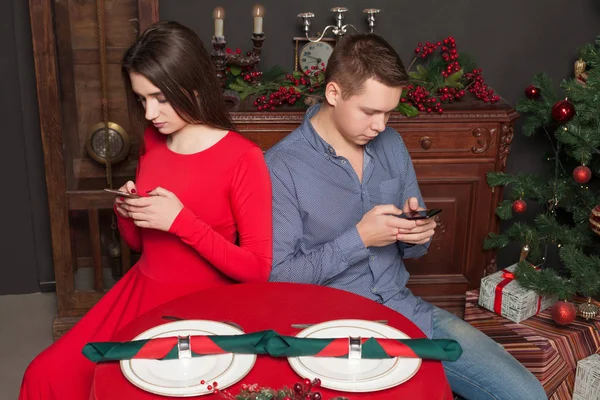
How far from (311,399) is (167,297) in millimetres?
802

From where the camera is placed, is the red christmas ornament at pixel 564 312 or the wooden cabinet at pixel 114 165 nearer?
the red christmas ornament at pixel 564 312

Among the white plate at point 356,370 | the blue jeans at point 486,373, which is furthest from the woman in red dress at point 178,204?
the blue jeans at point 486,373

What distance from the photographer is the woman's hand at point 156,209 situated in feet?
6.16

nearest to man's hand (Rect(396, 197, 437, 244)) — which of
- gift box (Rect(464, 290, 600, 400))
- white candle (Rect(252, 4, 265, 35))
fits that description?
gift box (Rect(464, 290, 600, 400))

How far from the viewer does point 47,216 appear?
345 cm

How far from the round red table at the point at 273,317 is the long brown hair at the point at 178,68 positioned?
1.65 ft

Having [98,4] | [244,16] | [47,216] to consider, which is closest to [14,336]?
[47,216]

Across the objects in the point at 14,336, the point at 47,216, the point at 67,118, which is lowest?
the point at 14,336

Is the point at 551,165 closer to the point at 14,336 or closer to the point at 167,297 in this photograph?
the point at 167,297

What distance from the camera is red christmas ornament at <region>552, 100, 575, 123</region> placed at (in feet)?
9.15

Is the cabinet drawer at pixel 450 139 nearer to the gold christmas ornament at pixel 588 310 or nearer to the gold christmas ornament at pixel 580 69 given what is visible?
the gold christmas ornament at pixel 580 69

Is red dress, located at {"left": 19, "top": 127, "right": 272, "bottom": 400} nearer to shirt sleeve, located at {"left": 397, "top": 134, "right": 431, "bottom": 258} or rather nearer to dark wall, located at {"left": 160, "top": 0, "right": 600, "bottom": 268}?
shirt sleeve, located at {"left": 397, "top": 134, "right": 431, "bottom": 258}

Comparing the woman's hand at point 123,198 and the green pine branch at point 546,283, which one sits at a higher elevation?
the woman's hand at point 123,198

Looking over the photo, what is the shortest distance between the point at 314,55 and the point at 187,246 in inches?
56.1
